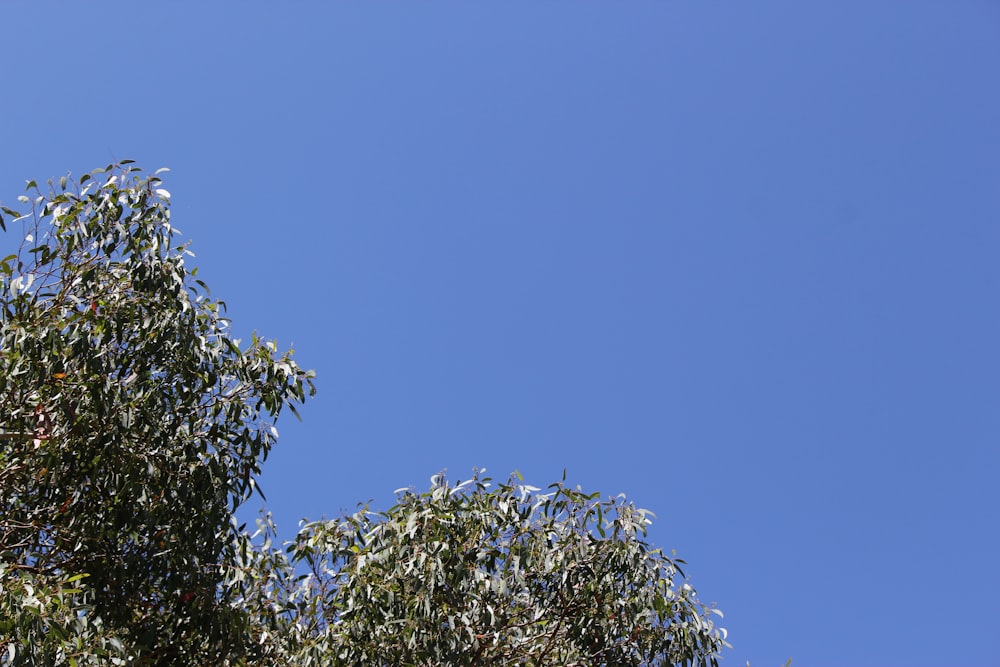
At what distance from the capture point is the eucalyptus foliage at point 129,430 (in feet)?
22.7

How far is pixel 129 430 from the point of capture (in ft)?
22.9

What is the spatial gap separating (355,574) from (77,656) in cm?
231

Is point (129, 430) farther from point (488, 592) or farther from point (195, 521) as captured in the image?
point (488, 592)

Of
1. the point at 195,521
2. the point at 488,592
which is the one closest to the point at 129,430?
the point at 195,521

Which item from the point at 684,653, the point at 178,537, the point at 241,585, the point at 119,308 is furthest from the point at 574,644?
the point at 119,308

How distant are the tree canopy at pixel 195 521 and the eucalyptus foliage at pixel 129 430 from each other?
16 mm

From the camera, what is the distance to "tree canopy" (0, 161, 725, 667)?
6.96m

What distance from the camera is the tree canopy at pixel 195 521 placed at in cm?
696

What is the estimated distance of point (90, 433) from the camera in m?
7.00

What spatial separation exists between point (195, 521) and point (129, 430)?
2.98 feet

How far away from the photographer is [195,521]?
7371 mm

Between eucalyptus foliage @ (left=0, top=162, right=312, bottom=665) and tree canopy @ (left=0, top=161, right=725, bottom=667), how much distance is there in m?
0.02

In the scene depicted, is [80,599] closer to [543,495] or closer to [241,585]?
[241,585]

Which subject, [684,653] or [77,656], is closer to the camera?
[77,656]
